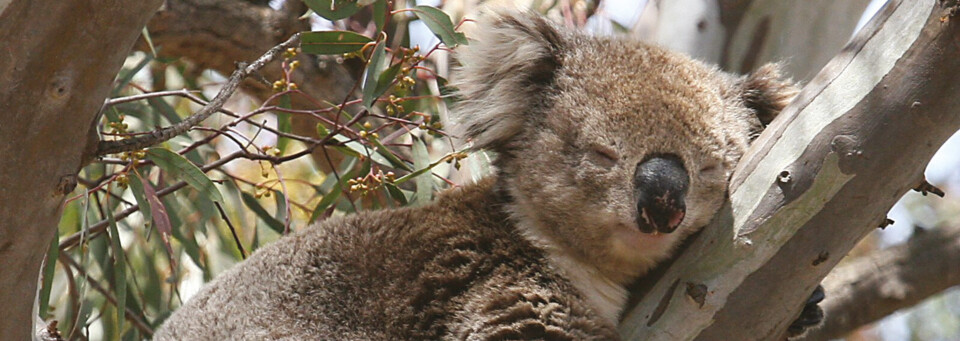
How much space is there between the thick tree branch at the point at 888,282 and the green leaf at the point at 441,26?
2.69 meters

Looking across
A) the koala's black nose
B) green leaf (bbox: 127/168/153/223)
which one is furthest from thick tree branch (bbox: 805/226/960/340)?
green leaf (bbox: 127/168/153/223)

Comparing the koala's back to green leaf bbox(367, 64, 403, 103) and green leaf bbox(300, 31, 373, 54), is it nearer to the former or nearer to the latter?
green leaf bbox(367, 64, 403, 103)

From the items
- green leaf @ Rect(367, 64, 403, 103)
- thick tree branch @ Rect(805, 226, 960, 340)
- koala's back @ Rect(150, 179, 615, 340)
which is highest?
green leaf @ Rect(367, 64, 403, 103)

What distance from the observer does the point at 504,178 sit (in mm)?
2566

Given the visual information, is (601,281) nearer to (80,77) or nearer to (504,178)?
(504,178)

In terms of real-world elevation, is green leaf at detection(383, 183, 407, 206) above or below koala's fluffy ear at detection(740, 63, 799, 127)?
below

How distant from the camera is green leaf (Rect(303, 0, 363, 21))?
2.77 meters

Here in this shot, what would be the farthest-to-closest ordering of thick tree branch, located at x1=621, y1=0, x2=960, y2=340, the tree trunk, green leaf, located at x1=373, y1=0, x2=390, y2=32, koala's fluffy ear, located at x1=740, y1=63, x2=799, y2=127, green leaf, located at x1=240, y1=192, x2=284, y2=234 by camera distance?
green leaf, located at x1=240, y1=192, x2=284, y2=234, green leaf, located at x1=373, y1=0, x2=390, y2=32, koala's fluffy ear, located at x1=740, y1=63, x2=799, y2=127, thick tree branch, located at x1=621, y1=0, x2=960, y2=340, the tree trunk

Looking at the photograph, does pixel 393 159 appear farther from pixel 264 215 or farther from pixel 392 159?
pixel 264 215

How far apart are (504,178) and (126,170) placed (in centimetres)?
109

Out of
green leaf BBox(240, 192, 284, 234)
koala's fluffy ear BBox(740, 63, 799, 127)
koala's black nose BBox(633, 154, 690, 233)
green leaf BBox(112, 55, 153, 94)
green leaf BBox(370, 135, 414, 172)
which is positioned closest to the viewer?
koala's black nose BBox(633, 154, 690, 233)

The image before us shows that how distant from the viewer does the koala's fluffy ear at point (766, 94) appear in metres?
2.54

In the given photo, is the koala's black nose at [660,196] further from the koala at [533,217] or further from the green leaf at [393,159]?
the green leaf at [393,159]

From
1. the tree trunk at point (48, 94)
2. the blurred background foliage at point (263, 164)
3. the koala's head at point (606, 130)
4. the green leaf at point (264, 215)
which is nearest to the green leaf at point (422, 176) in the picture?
the blurred background foliage at point (263, 164)
